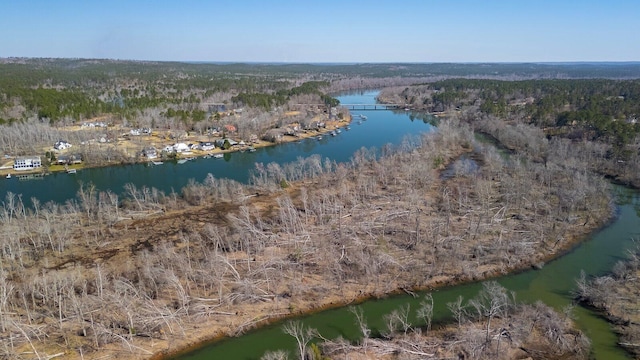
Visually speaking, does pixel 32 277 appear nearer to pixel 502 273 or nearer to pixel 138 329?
pixel 138 329

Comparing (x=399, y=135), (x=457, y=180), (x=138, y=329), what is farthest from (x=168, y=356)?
(x=399, y=135)

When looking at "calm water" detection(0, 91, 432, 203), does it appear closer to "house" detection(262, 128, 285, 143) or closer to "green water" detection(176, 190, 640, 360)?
"house" detection(262, 128, 285, 143)

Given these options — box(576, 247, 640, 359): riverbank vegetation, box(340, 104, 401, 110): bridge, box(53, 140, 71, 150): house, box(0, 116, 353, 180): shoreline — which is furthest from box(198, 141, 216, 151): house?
box(340, 104, 401, 110): bridge

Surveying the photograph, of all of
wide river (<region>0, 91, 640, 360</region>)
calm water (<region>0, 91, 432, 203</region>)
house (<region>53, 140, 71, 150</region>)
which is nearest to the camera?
wide river (<region>0, 91, 640, 360</region>)

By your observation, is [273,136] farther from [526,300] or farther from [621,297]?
[621,297]

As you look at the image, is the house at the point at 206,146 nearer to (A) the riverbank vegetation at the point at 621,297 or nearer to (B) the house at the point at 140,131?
(B) the house at the point at 140,131

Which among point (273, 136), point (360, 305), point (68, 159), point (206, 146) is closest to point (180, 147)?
point (206, 146)
